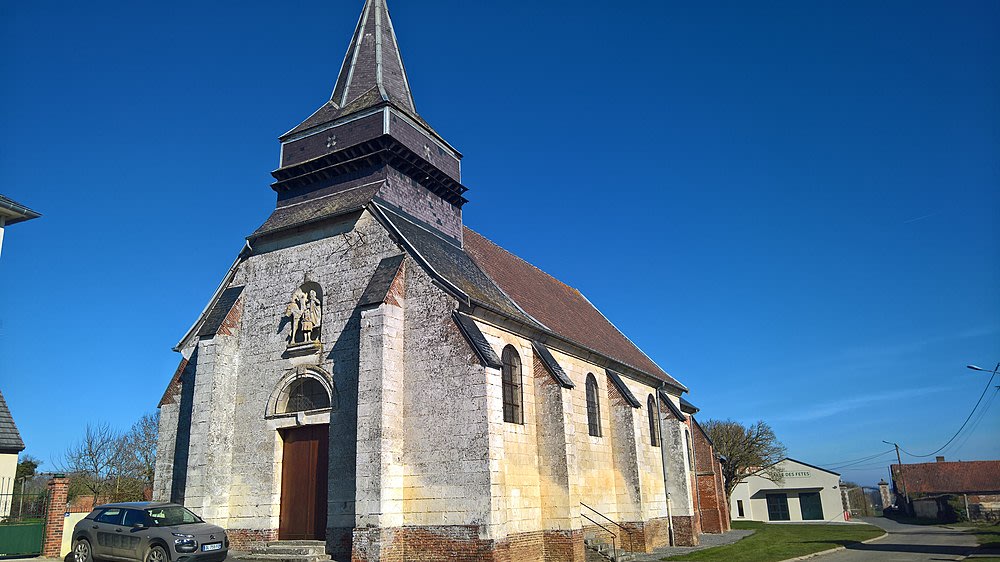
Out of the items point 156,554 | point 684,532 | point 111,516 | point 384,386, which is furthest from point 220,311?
point 684,532

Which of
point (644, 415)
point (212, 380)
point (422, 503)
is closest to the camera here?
point (422, 503)

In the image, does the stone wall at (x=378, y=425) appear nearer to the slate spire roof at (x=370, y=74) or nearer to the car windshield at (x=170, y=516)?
the car windshield at (x=170, y=516)

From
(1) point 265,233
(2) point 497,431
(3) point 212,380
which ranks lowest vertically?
(2) point 497,431

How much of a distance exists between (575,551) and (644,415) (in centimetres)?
1016

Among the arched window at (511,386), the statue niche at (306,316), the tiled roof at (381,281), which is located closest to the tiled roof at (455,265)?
the tiled roof at (381,281)

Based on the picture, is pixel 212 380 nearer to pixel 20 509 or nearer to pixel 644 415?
pixel 20 509

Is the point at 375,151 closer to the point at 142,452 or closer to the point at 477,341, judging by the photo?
the point at 477,341

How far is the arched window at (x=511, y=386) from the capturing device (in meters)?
17.2

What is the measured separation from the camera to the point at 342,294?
57.8ft

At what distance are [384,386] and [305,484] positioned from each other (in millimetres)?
3672

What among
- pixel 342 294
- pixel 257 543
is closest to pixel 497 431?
pixel 342 294

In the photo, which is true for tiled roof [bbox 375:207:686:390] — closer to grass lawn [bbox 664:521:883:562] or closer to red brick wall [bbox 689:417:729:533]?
red brick wall [bbox 689:417:729:533]

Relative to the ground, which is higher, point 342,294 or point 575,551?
point 342,294

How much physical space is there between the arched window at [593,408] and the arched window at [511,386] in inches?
177
